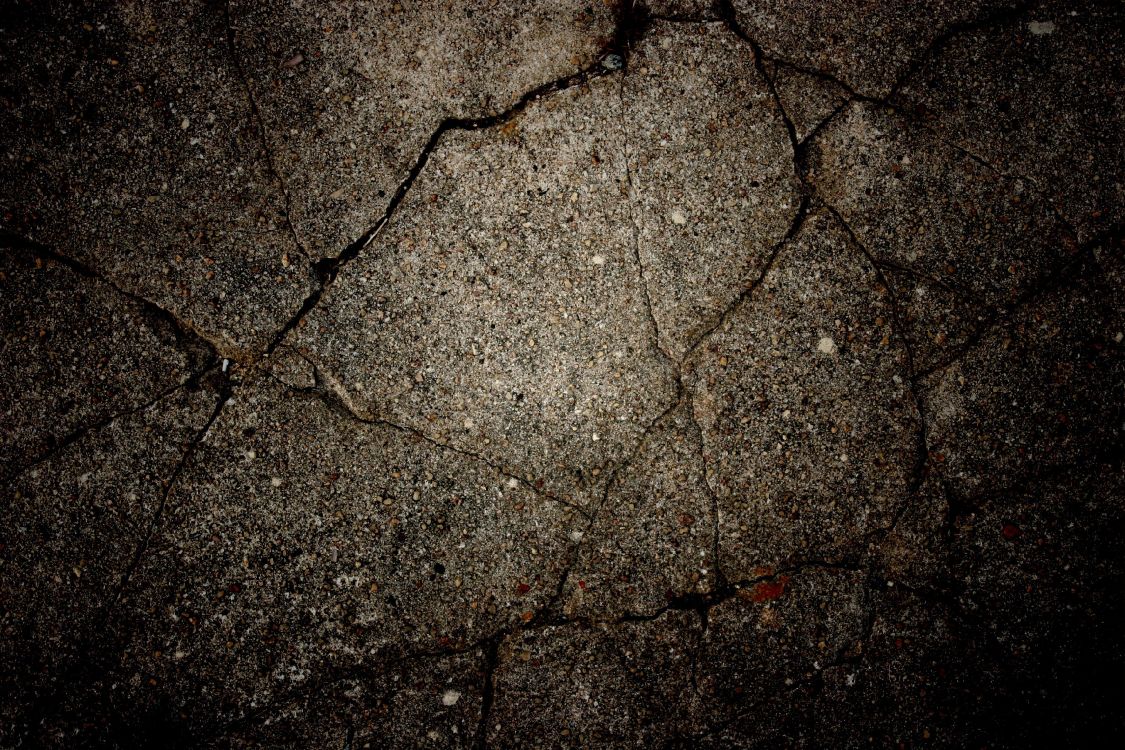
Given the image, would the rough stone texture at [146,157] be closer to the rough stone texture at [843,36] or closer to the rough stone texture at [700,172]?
the rough stone texture at [700,172]

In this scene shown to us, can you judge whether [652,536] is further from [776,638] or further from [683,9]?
[683,9]

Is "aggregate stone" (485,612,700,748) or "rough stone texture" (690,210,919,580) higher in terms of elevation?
"rough stone texture" (690,210,919,580)

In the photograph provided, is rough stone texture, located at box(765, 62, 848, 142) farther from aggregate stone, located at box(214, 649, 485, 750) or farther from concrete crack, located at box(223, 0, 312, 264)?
aggregate stone, located at box(214, 649, 485, 750)

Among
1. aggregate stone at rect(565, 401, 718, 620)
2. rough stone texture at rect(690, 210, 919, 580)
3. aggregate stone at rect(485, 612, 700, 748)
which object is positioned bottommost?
aggregate stone at rect(485, 612, 700, 748)

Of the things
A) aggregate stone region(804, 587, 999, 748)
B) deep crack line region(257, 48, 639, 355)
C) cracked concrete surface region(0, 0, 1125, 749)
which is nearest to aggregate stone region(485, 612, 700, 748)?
cracked concrete surface region(0, 0, 1125, 749)

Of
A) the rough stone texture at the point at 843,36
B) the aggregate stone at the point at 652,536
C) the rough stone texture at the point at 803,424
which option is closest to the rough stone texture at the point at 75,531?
the aggregate stone at the point at 652,536

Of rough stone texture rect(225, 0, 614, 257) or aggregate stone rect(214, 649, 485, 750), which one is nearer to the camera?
aggregate stone rect(214, 649, 485, 750)

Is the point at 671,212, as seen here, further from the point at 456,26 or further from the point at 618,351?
the point at 456,26
